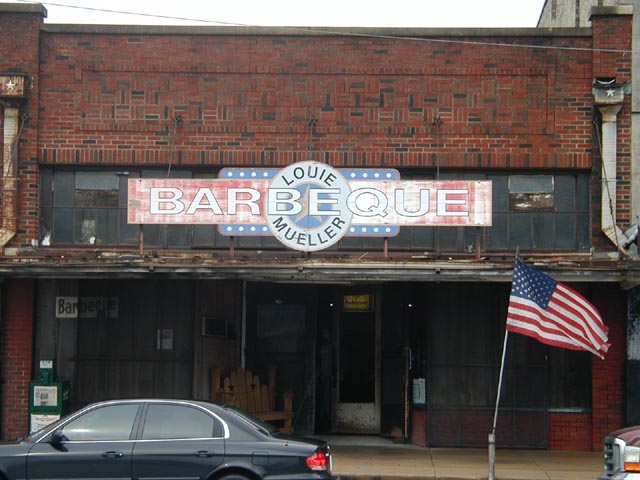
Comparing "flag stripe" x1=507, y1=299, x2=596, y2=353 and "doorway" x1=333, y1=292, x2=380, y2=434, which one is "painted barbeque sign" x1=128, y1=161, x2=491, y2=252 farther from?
"doorway" x1=333, y1=292, x2=380, y2=434

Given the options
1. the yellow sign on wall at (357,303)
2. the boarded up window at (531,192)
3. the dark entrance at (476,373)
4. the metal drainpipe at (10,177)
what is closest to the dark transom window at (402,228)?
the boarded up window at (531,192)

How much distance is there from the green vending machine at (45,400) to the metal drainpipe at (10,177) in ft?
7.56

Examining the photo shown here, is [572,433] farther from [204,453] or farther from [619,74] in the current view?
[204,453]

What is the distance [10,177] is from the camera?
17047mm

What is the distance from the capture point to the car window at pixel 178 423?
11789 mm

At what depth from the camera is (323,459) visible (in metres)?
11.7

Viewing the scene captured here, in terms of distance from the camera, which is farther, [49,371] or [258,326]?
[258,326]

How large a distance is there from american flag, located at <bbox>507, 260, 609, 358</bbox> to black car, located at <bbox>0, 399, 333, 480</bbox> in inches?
153

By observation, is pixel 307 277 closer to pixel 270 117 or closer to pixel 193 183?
pixel 193 183

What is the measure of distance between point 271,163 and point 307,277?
9.50 ft

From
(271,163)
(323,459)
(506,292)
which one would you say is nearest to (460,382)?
(506,292)

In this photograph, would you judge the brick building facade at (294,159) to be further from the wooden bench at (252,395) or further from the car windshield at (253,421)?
the car windshield at (253,421)

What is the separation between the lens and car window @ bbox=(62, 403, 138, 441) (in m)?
11.8

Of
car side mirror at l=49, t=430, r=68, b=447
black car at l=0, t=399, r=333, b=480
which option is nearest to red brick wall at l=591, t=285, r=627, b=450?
black car at l=0, t=399, r=333, b=480
